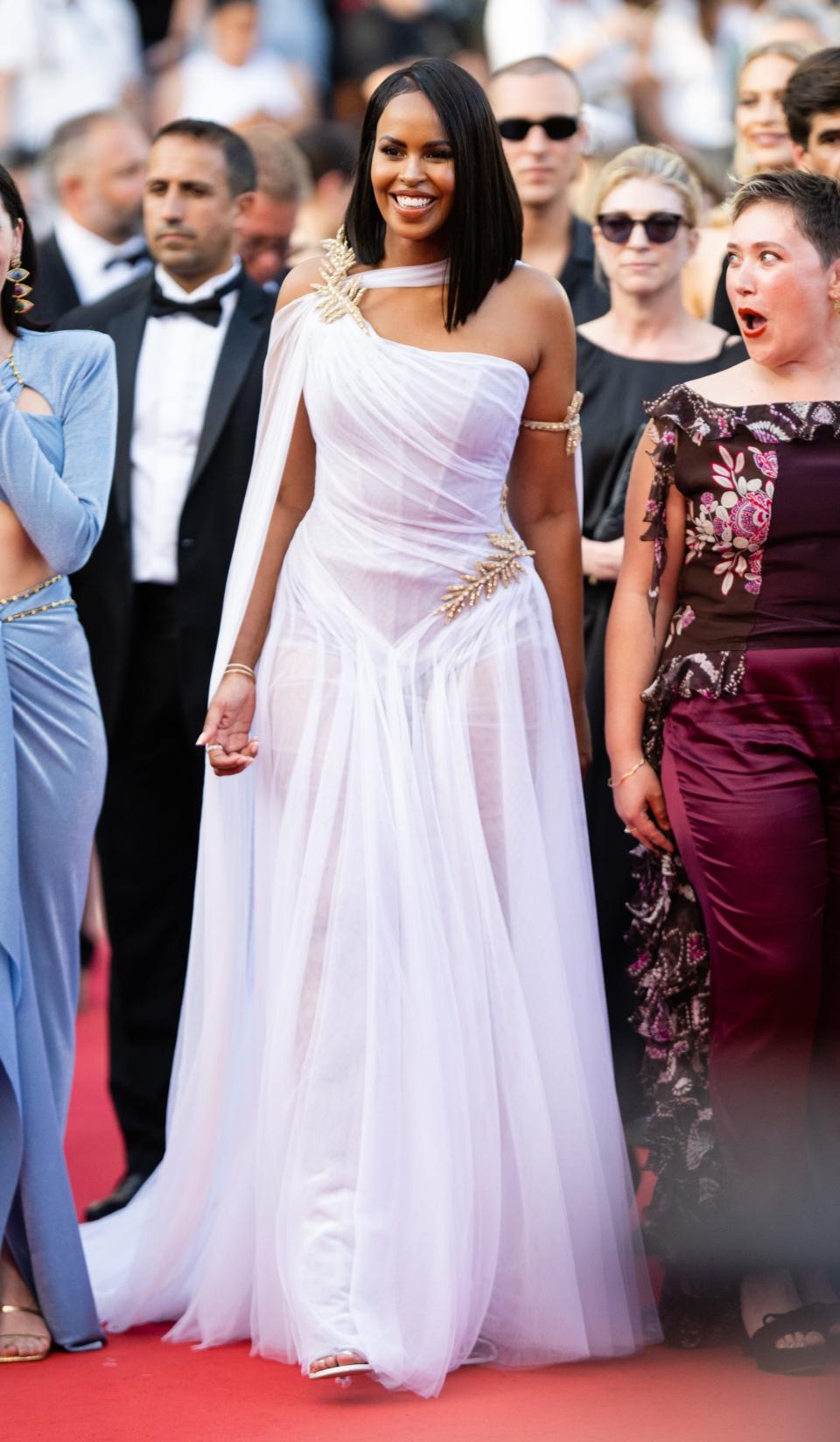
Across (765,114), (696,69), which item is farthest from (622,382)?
(696,69)

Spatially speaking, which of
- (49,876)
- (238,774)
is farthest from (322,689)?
(49,876)

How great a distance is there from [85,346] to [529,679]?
1.13 metres

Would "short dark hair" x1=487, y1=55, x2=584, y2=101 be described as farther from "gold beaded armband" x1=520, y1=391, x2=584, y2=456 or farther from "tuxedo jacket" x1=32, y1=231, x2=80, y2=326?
"gold beaded armband" x1=520, y1=391, x2=584, y2=456

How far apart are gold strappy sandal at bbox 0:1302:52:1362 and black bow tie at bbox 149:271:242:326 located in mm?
2549

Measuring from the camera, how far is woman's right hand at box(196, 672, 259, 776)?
4047mm

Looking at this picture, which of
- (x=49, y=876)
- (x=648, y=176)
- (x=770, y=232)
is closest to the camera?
(x=770, y=232)

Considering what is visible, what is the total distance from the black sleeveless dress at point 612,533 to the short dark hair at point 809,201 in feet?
3.59

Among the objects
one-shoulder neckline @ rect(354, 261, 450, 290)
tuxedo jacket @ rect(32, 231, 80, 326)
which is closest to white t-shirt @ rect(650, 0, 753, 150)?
tuxedo jacket @ rect(32, 231, 80, 326)

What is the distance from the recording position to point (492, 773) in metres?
4.08

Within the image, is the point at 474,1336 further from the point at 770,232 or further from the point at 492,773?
the point at 770,232

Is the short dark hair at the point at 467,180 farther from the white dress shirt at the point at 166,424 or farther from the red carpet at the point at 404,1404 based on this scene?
the red carpet at the point at 404,1404

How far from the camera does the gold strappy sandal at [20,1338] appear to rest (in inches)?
157

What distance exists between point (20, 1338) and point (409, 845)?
1233 mm

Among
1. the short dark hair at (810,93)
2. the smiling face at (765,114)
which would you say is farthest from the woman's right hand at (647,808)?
the smiling face at (765,114)
